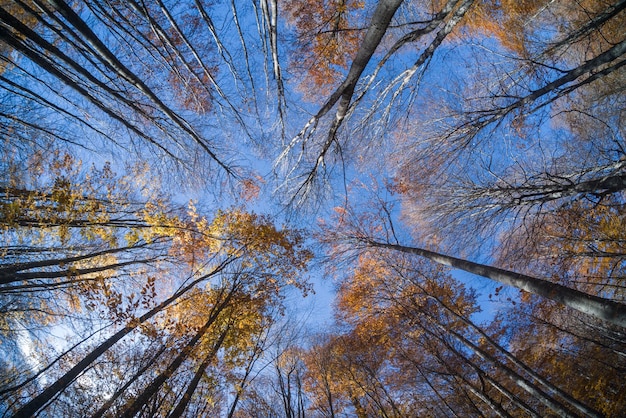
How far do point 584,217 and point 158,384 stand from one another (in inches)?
385

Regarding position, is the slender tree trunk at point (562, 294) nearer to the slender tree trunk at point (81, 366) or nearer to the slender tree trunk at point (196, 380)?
the slender tree trunk at point (196, 380)

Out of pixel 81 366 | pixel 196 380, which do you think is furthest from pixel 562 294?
pixel 81 366

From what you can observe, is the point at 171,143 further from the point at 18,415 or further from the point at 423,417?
the point at 423,417

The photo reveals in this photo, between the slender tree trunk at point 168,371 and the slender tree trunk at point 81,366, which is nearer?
the slender tree trunk at point 81,366

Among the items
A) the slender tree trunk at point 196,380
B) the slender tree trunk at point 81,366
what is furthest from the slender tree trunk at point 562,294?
the slender tree trunk at point 81,366

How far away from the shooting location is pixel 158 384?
472 cm

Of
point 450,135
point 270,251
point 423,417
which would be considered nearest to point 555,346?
point 423,417

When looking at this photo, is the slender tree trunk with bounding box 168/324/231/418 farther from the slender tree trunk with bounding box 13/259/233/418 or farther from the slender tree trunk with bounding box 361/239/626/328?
the slender tree trunk with bounding box 361/239/626/328

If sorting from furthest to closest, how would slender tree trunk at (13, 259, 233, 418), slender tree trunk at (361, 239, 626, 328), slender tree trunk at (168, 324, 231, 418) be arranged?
slender tree trunk at (168, 324, 231, 418) < slender tree trunk at (13, 259, 233, 418) < slender tree trunk at (361, 239, 626, 328)

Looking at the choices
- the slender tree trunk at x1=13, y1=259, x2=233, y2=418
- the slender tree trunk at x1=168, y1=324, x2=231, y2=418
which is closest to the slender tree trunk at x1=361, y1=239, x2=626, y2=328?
the slender tree trunk at x1=168, y1=324, x2=231, y2=418

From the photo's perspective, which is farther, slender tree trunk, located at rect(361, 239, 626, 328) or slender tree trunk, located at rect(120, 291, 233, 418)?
slender tree trunk, located at rect(120, 291, 233, 418)

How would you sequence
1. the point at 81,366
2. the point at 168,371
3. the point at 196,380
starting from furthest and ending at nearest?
the point at 196,380
the point at 168,371
the point at 81,366

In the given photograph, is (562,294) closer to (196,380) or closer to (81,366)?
(196,380)

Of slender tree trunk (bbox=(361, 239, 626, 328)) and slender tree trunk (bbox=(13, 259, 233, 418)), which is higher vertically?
slender tree trunk (bbox=(361, 239, 626, 328))
